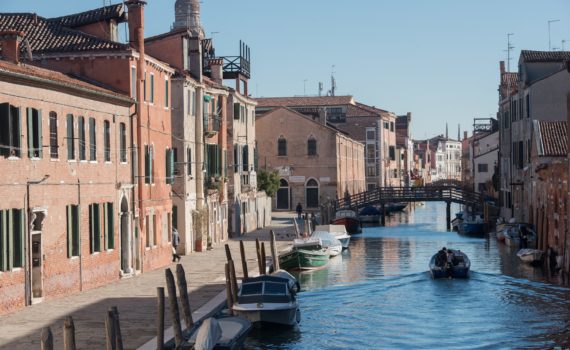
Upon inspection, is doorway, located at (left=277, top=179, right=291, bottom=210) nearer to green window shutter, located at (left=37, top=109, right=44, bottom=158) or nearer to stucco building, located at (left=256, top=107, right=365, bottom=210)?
stucco building, located at (left=256, top=107, right=365, bottom=210)

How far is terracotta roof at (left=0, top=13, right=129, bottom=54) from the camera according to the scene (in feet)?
107

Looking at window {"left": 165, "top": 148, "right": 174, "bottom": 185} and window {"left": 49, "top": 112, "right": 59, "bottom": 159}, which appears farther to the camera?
window {"left": 165, "top": 148, "right": 174, "bottom": 185}

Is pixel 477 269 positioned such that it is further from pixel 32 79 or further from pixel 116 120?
pixel 32 79

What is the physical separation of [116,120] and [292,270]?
555 inches

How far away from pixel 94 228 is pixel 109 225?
1.45 metres

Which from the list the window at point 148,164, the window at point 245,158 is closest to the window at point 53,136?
the window at point 148,164

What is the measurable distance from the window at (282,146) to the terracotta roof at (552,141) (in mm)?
31849

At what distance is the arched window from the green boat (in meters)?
34.2

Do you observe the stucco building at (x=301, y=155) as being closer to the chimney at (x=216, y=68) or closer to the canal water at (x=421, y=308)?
the chimney at (x=216, y=68)

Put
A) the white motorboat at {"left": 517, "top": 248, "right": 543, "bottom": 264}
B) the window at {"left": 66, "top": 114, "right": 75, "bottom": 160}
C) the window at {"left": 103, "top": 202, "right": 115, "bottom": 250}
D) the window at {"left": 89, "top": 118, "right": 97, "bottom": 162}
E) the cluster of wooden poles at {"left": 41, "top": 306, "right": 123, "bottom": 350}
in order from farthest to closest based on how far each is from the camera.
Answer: the white motorboat at {"left": 517, "top": 248, "right": 543, "bottom": 264}, the window at {"left": 103, "top": 202, "right": 115, "bottom": 250}, the window at {"left": 89, "top": 118, "right": 97, "bottom": 162}, the window at {"left": 66, "top": 114, "right": 75, "bottom": 160}, the cluster of wooden poles at {"left": 41, "top": 306, "right": 123, "bottom": 350}

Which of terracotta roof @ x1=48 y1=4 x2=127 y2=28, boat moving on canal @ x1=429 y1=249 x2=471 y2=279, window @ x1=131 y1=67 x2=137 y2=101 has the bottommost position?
boat moving on canal @ x1=429 y1=249 x2=471 y2=279

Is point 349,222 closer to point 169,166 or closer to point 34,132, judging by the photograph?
point 169,166

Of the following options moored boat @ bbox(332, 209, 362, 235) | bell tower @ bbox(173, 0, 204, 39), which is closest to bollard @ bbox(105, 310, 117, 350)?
moored boat @ bbox(332, 209, 362, 235)

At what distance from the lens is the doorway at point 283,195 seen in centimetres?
8150
